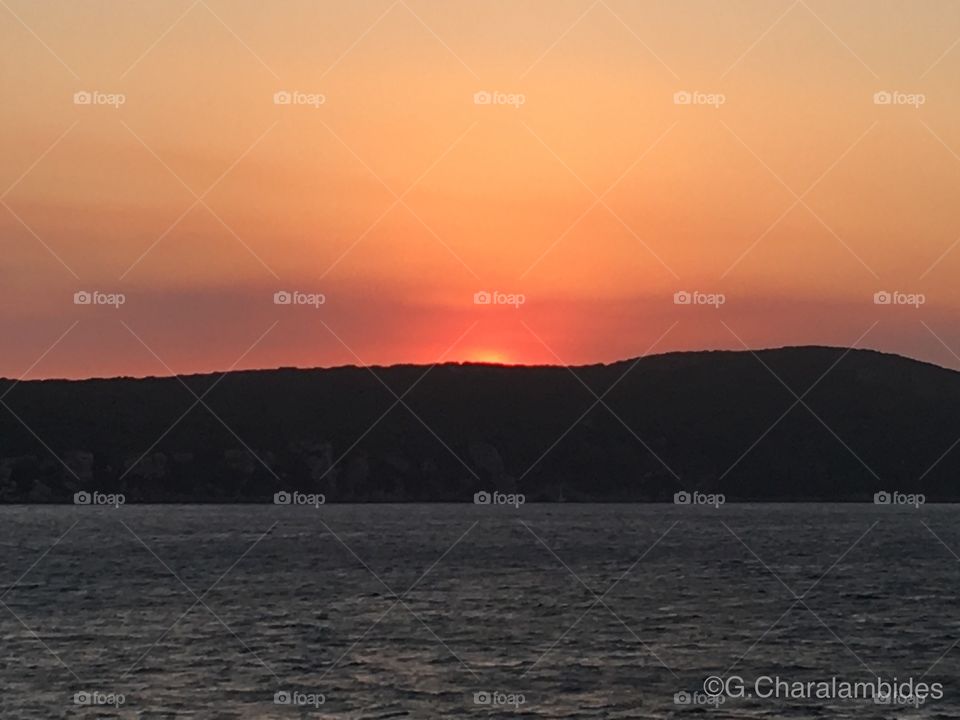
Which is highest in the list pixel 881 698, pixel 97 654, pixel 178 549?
pixel 178 549

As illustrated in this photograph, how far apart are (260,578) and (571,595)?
26.7 m

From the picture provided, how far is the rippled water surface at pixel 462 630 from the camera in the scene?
47.4m

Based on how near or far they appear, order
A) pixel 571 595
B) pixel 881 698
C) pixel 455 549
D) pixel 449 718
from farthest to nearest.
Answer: pixel 455 549 < pixel 571 595 < pixel 881 698 < pixel 449 718

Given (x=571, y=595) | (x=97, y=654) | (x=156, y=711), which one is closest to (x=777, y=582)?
(x=571, y=595)

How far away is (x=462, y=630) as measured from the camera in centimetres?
6525

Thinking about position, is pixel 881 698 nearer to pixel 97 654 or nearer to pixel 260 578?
pixel 97 654

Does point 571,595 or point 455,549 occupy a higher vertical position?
point 455,549

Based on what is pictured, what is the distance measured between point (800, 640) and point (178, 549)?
85264 millimetres

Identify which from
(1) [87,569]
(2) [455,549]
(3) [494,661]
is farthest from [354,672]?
(2) [455,549]

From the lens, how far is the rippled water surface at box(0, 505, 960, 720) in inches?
1866

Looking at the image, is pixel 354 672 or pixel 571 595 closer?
pixel 354 672

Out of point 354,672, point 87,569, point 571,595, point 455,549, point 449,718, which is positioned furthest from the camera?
point 455,549

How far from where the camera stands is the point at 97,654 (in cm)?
5806

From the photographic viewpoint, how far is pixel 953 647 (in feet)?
200
